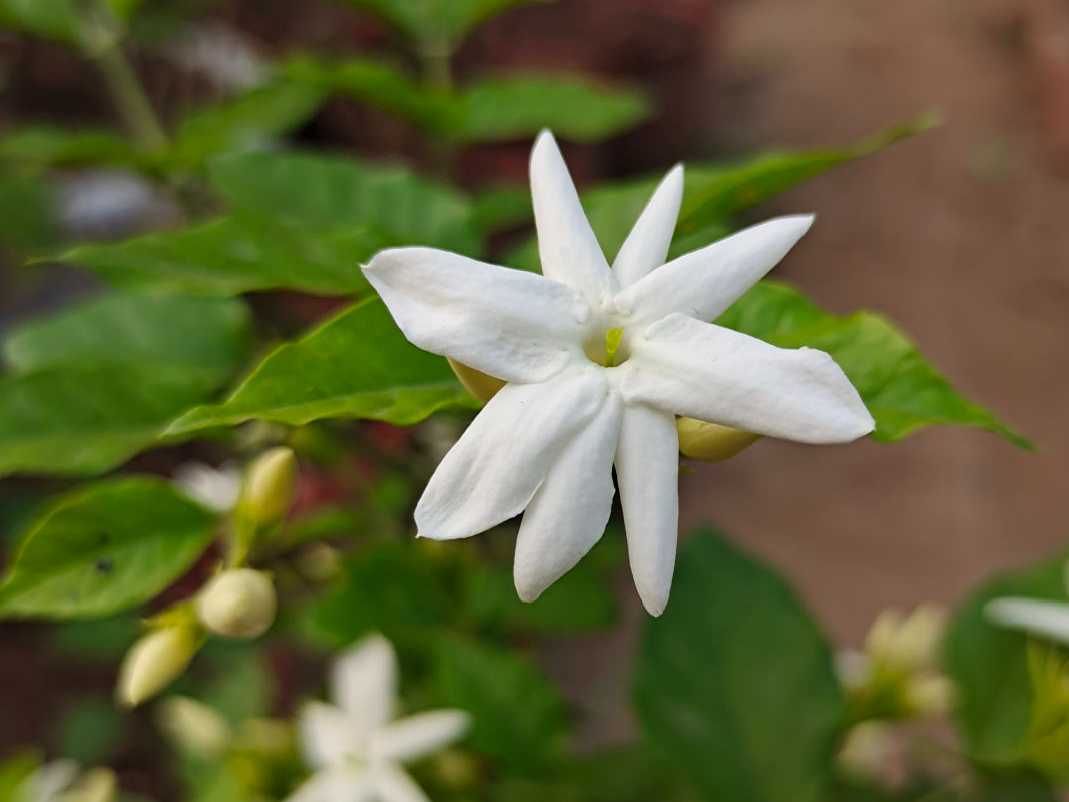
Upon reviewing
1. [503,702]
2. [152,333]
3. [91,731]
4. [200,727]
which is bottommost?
[91,731]

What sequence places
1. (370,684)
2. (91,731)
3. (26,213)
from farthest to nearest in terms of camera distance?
1. (26,213)
2. (91,731)
3. (370,684)

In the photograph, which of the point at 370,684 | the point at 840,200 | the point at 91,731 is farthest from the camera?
the point at 840,200

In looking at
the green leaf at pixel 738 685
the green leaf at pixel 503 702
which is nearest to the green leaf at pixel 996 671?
the green leaf at pixel 738 685

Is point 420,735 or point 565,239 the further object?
point 420,735

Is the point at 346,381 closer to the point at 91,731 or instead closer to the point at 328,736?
the point at 328,736

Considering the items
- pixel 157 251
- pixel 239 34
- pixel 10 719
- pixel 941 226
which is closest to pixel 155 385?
pixel 157 251

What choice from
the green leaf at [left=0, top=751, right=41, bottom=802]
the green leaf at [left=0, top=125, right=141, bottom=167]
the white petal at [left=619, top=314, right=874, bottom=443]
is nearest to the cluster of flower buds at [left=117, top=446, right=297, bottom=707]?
the white petal at [left=619, top=314, right=874, bottom=443]

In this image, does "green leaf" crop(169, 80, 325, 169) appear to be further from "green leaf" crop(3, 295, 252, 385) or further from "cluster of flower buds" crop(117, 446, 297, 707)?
"cluster of flower buds" crop(117, 446, 297, 707)

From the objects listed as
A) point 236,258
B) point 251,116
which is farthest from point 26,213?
point 236,258
